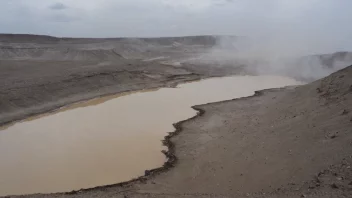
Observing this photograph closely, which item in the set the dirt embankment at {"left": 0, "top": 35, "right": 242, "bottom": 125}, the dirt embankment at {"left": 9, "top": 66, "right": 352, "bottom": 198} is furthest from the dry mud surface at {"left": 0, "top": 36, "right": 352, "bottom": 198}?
the dirt embankment at {"left": 0, "top": 35, "right": 242, "bottom": 125}

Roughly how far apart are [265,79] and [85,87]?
54.4 ft

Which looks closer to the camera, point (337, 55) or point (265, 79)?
point (265, 79)

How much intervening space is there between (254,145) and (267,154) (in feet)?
3.84

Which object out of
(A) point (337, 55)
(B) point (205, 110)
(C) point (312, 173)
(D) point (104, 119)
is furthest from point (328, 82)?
(A) point (337, 55)

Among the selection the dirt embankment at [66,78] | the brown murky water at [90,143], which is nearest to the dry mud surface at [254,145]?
the dirt embankment at [66,78]

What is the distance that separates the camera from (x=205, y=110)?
19.9 meters

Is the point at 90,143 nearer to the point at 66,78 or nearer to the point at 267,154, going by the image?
the point at 267,154

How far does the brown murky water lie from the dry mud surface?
803 mm

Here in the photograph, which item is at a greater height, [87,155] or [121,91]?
[121,91]

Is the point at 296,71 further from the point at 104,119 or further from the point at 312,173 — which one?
the point at 312,173

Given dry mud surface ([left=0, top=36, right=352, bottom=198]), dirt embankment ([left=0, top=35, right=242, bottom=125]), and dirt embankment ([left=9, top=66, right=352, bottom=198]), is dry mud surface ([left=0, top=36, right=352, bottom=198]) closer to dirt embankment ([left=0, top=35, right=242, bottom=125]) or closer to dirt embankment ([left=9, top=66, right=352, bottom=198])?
dirt embankment ([left=9, top=66, right=352, bottom=198])

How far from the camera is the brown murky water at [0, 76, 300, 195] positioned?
11.4m

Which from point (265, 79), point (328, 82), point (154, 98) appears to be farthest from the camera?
point (265, 79)

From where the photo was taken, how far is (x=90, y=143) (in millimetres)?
14852
